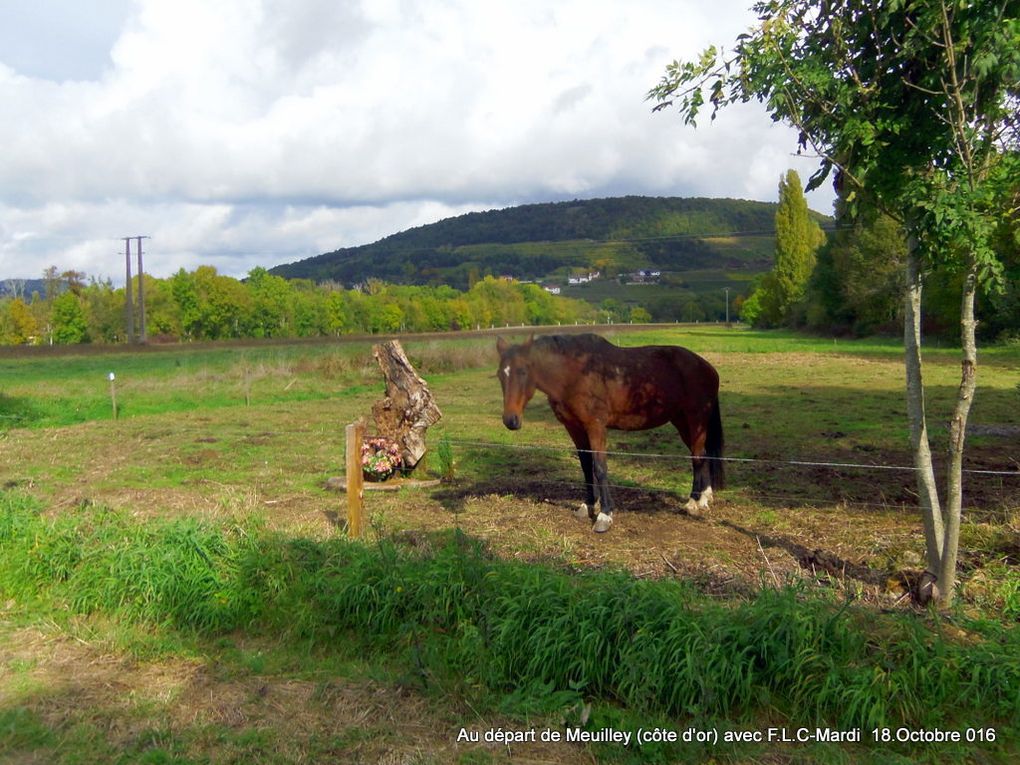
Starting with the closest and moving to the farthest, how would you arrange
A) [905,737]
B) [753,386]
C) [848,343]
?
[905,737]
[753,386]
[848,343]

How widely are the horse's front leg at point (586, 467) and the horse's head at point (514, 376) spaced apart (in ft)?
2.70

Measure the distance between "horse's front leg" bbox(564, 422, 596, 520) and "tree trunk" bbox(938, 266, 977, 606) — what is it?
3545 millimetres

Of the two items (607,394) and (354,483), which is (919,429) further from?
(354,483)

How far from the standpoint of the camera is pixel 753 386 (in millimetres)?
22031

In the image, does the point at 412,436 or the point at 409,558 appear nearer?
the point at 409,558

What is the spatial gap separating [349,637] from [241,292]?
731 inches

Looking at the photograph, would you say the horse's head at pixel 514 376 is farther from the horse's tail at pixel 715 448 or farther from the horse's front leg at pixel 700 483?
the horse's tail at pixel 715 448

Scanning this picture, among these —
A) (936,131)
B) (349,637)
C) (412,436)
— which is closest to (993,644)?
(936,131)

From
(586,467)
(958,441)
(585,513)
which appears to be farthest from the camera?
(586,467)

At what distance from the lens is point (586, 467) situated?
8.51m

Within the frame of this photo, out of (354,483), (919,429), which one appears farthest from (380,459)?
(919,429)

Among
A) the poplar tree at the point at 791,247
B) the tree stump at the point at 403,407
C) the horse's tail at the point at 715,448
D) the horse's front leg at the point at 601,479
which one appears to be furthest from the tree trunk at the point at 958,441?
the poplar tree at the point at 791,247

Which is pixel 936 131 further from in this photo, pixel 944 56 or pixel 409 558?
pixel 409 558

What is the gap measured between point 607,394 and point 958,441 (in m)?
3.89
